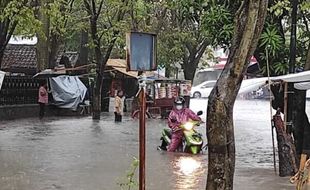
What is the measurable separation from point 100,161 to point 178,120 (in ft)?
9.36

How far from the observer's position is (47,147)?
52.5ft

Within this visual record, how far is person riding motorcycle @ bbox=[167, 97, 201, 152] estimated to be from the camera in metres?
15.7

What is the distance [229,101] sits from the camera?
6.58 m

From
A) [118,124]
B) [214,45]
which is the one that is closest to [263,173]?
[214,45]

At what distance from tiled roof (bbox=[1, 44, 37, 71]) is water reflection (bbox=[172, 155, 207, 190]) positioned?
2245cm

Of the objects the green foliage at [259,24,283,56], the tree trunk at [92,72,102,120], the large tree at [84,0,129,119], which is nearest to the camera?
the green foliage at [259,24,283,56]

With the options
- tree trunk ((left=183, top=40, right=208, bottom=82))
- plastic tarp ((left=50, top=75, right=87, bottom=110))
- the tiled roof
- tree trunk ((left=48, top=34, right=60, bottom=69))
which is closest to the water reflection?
plastic tarp ((left=50, top=75, right=87, bottom=110))

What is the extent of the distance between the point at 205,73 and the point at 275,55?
176 ft

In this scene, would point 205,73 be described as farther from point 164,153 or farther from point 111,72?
point 164,153

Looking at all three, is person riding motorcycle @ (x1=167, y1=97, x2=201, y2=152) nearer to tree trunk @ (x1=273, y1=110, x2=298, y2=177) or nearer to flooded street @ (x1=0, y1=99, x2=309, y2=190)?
flooded street @ (x1=0, y1=99, x2=309, y2=190)

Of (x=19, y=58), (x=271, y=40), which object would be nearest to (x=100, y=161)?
(x=271, y=40)

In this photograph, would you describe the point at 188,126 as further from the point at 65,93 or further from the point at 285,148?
the point at 65,93

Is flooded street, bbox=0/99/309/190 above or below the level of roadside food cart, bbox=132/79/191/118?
below

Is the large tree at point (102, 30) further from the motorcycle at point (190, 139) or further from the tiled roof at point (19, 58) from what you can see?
the motorcycle at point (190, 139)
